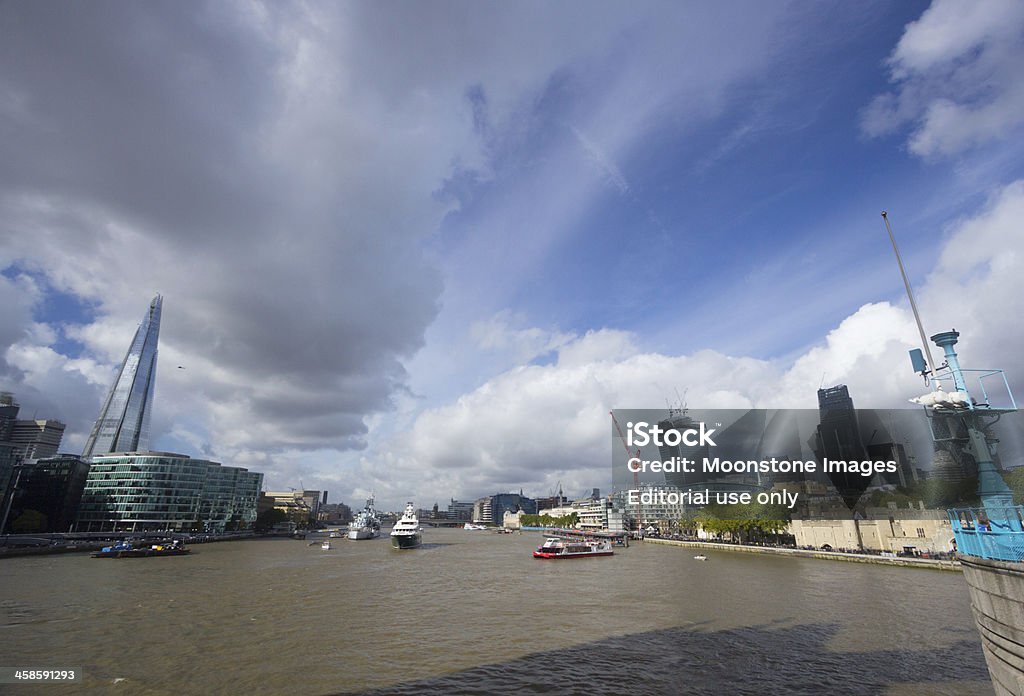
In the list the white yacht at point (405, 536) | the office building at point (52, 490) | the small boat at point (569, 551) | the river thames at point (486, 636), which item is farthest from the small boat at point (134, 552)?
the office building at point (52, 490)

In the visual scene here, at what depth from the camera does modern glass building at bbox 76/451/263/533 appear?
144500 millimetres

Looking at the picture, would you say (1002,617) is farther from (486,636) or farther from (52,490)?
(52,490)

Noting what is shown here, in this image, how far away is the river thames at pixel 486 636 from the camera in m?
22.5

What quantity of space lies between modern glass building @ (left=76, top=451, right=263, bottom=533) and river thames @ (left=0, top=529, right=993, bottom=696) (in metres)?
110

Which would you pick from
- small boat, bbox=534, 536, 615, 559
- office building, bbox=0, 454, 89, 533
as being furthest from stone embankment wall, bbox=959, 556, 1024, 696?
office building, bbox=0, 454, 89, 533

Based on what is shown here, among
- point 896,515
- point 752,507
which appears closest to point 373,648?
point 896,515

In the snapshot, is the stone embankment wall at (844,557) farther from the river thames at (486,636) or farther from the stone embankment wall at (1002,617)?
the stone embankment wall at (1002,617)

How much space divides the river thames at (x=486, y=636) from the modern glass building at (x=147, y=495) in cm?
10984

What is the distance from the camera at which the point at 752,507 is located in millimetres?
134375

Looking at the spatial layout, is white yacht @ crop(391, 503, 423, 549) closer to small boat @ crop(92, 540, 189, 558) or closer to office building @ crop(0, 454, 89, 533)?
small boat @ crop(92, 540, 189, 558)

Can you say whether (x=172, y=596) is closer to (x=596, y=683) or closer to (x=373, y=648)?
(x=373, y=648)

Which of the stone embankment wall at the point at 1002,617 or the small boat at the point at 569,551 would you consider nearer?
the stone embankment wall at the point at 1002,617

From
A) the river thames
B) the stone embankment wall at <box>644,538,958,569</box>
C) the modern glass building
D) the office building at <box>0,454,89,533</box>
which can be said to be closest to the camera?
the river thames

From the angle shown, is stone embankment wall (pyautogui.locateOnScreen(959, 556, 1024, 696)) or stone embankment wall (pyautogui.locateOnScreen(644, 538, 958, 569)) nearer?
stone embankment wall (pyautogui.locateOnScreen(959, 556, 1024, 696))
